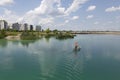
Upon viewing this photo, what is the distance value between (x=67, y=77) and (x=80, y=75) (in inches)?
55.1

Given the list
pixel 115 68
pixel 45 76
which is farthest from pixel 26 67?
pixel 115 68

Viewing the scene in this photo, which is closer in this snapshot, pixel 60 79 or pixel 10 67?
pixel 60 79

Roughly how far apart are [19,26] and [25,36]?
11800 cm

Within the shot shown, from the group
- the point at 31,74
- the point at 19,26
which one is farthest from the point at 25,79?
the point at 19,26

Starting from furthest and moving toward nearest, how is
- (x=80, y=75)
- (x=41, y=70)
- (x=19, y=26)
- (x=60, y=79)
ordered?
1. (x=19, y=26)
2. (x=41, y=70)
3. (x=80, y=75)
4. (x=60, y=79)

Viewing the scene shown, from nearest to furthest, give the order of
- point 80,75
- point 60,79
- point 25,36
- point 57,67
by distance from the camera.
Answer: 1. point 60,79
2. point 80,75
3. point 57,67
4. point 25,36

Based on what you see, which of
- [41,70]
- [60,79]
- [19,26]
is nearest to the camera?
[60,79]

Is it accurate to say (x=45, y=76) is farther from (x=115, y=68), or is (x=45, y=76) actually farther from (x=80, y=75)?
(x=115, y=68)

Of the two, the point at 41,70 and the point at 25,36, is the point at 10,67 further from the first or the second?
the point at 25,36

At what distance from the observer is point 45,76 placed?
1567 cm

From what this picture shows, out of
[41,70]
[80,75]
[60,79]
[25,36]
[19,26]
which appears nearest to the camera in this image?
[60,79]

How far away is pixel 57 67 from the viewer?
1909 cm

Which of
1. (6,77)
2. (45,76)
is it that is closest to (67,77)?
(45,76)

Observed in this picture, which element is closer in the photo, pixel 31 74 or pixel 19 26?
pixel 31 74
